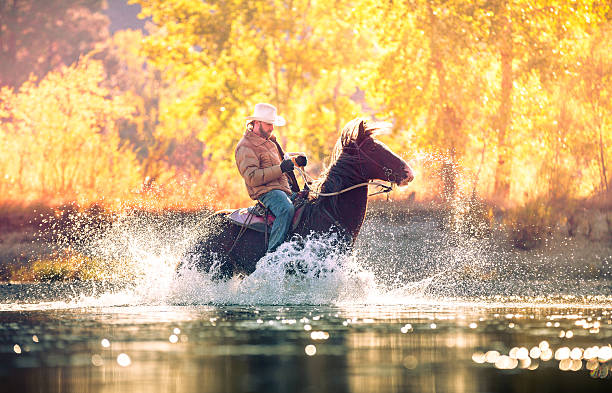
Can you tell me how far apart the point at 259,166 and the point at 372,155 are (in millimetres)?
1399

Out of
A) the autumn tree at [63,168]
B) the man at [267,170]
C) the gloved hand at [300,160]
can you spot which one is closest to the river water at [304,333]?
the man at [267,170]

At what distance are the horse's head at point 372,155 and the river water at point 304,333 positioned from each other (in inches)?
40.6

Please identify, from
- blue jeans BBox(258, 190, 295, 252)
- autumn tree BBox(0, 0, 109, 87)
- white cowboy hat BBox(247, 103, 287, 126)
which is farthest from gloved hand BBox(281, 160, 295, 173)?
autumn tree BBox(0, 0, 109, 87)

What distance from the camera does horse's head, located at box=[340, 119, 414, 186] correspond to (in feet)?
41.0

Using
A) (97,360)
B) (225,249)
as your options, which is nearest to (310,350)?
(97,360)

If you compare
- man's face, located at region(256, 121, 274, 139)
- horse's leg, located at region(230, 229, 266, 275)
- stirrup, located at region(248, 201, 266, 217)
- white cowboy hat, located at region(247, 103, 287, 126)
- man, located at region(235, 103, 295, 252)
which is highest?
white cowboy hat, located at region(247, 103, 287, 126)

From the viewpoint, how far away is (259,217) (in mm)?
13055

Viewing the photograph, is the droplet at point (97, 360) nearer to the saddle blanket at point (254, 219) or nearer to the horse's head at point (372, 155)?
the saddle blanket at point (254, 219)

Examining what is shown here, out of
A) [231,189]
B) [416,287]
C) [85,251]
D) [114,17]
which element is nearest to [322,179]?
[416,287]

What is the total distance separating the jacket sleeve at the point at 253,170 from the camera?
12.8 metres

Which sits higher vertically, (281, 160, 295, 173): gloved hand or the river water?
(281, 160, 295, 173): gloved hand

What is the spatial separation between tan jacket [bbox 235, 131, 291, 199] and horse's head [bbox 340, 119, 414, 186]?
89 cm

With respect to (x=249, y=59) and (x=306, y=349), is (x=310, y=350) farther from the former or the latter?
(x=249, y=59)

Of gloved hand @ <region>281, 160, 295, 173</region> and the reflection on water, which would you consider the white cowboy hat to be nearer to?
gloved hand @ <region>281, 160, 295, 173</region>
